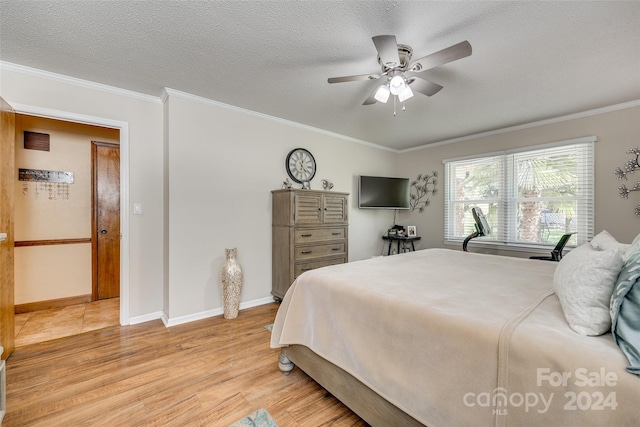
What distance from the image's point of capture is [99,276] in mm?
3703

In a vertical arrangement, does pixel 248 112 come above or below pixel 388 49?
above

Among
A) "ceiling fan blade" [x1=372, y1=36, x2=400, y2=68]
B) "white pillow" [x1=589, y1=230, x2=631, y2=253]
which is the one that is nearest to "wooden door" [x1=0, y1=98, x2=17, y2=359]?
"ceiling fan blade" [x1=372, y1=36, x2=400, y2=68]

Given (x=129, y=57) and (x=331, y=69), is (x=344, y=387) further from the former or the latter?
(x=129, y=57)

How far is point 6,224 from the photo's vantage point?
2.15 meters

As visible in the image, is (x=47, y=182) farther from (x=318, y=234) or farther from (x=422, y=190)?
(x=422, y=190)

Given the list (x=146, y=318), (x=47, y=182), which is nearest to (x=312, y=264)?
(x=146, y=318)

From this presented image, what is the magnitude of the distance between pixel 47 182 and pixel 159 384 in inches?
125

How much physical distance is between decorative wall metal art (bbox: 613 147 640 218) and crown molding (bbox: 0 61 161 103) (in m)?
5.31

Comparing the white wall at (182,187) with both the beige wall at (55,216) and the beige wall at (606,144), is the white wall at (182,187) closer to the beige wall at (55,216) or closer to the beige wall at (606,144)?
the beige wall at (55,216)

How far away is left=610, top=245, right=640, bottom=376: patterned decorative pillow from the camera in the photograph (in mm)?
776

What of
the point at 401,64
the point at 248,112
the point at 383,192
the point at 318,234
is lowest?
the point at 318,234

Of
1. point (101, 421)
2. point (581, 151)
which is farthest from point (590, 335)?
point (581, 151)

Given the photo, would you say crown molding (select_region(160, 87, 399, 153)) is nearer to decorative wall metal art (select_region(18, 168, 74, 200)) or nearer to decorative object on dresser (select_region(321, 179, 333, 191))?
decorative object on dresser (select_region(321, 179, 333, 191))

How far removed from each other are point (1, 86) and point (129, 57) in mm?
1165
